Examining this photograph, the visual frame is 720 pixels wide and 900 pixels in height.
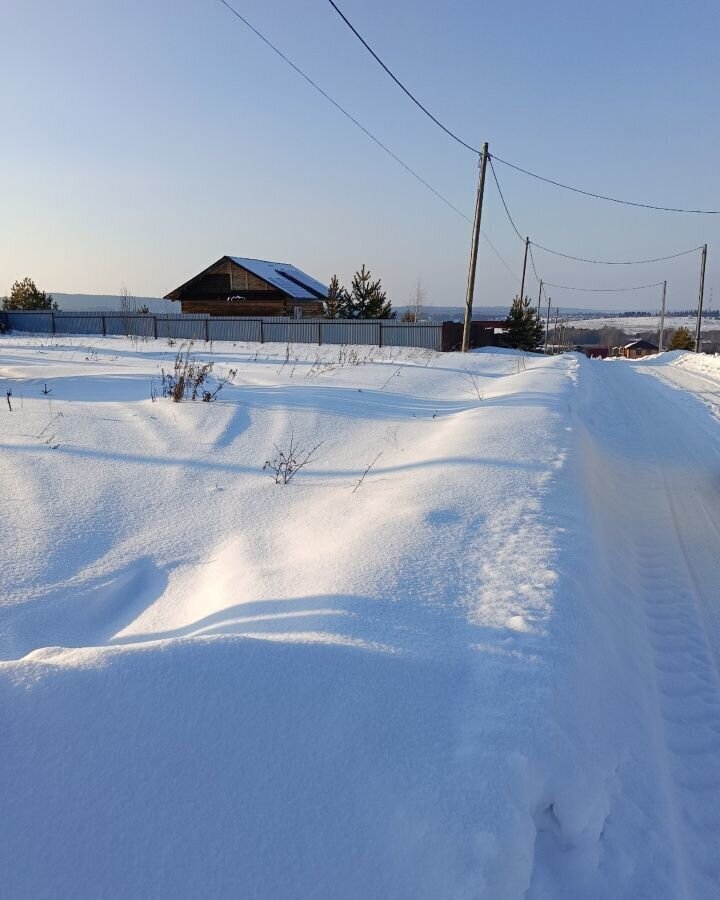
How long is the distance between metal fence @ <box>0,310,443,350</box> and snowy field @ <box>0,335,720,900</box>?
2208 cm

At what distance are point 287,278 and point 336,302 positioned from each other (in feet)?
17.0

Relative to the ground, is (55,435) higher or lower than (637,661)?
higher

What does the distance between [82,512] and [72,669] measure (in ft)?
A: 8.75

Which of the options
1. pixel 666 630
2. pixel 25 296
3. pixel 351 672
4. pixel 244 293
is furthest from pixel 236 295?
pixel 351 672

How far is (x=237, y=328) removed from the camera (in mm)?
29766

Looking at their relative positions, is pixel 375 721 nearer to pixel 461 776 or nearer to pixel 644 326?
pixel 461 776

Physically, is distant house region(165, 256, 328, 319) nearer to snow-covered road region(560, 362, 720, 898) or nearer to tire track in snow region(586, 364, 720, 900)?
tire track in snow region(586, 364, 720, 900)

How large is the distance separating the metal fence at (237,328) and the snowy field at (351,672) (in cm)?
2208

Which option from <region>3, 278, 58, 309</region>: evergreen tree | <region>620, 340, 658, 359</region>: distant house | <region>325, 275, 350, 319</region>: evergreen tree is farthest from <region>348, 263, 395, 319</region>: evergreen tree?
<region>620, 340, 658, 359</region>: distant house

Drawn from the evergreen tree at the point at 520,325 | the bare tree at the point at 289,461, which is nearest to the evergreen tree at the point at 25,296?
the evergreen tree at the point at 520,325

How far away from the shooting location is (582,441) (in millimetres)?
7004

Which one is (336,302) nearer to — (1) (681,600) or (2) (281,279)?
(2) (281,279)

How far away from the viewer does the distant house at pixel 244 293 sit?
33281 millimetres

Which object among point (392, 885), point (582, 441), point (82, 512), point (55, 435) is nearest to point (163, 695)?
point (392, 885)
